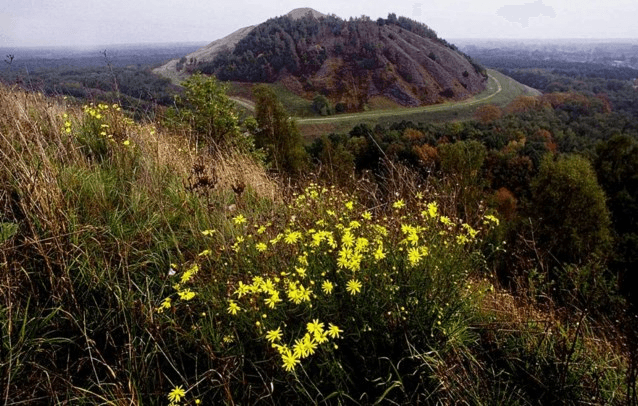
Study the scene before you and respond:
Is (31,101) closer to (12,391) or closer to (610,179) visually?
(12,391)

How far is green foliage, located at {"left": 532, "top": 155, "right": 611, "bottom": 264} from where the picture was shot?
17078mm

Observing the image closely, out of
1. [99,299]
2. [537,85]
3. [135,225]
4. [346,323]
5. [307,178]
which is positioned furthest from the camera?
[537,85]

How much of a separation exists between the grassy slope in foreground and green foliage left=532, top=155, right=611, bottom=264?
2152 inches

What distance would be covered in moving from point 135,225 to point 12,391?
5.15 ft

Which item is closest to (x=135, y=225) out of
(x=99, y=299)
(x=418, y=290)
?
(x=99, y=299)

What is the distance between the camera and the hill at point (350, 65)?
358 ft

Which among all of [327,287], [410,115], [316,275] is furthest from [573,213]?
[410,115]

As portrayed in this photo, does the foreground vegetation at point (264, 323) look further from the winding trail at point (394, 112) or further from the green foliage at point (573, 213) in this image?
the winding trail at point (394, 112)

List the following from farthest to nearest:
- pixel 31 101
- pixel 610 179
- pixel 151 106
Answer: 1. pixel 610 179
2. pixel 151 106
3. pixel 31 101

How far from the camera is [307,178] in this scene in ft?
18.5

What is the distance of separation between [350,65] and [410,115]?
130ft

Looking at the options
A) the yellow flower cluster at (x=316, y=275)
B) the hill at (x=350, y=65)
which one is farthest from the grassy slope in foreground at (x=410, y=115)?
the yellow flower cluster at (x=316, y=275)

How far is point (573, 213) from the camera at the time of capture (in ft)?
58.6

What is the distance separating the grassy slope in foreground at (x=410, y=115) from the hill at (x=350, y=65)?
22.9 ft
